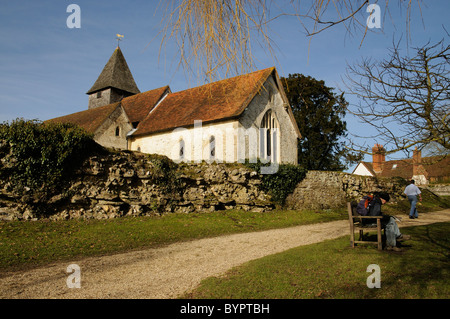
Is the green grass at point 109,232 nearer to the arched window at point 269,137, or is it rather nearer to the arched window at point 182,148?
the arched window at point 269,137

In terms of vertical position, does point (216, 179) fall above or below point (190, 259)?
above

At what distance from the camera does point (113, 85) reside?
3834 cm

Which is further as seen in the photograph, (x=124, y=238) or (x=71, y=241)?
(x=124, y=238)

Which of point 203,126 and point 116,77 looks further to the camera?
point 116,77

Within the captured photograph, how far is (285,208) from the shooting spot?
1844 centimetres

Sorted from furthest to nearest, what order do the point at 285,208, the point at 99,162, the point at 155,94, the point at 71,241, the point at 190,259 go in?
the point at 155,94 < the point at 285,208 < the point at 99,162 < the point at 71,241 < the point at 190,259

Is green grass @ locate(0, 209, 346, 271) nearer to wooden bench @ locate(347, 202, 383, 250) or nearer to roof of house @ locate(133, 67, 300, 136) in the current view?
wooden bench @ locate(347, 202, 383, 250)

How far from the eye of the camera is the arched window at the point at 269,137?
2348 centimetres

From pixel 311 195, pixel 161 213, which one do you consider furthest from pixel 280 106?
pixel 161 213

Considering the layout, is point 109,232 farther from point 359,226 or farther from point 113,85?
point 113,85

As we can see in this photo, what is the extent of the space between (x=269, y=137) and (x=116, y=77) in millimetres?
25153

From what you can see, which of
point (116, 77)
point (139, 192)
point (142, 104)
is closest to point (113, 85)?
point (116, 77)

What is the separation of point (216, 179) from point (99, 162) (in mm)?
6315
